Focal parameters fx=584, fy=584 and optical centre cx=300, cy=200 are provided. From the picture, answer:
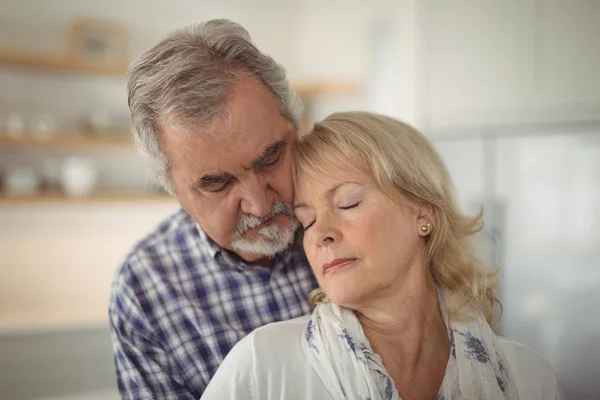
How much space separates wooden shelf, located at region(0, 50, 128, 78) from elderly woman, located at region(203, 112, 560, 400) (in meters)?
3.17

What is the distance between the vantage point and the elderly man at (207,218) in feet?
3.74

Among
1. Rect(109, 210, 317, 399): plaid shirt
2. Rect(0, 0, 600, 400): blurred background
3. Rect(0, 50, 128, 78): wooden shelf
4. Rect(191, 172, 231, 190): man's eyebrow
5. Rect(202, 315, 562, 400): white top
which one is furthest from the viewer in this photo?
Rect(0, 50, 128, 78): wooden shelf

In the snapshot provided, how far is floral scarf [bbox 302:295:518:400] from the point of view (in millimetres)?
1083

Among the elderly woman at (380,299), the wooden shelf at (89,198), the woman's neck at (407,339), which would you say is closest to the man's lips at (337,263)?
the elderly woman at (380,299)

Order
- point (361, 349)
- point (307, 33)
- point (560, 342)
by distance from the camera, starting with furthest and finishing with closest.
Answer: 1. point (307, 33)
2. point (560, 342)
3. point (361, 349)

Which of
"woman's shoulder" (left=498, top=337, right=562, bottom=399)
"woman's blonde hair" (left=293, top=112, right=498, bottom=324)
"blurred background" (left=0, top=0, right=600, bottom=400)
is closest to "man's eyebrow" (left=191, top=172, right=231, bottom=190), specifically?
"woman's blonde hair" (left=293, top=112, right=498, bottom=324)

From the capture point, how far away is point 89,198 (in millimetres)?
3953

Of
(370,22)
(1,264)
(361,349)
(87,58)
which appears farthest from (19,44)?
(361,349)

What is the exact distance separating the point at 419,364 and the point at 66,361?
290 centimetres

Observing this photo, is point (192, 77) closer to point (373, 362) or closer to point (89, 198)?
point (373, 362)

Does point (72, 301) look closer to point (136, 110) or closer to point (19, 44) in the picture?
point (19, 44)

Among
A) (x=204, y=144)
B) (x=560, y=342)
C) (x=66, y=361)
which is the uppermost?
(x=204, y=144)

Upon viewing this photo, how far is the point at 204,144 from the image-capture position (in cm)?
114

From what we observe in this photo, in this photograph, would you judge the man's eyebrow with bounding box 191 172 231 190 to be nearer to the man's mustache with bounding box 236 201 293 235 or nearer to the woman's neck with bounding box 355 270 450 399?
the man's mustache with bounding box 236 201 293 235
